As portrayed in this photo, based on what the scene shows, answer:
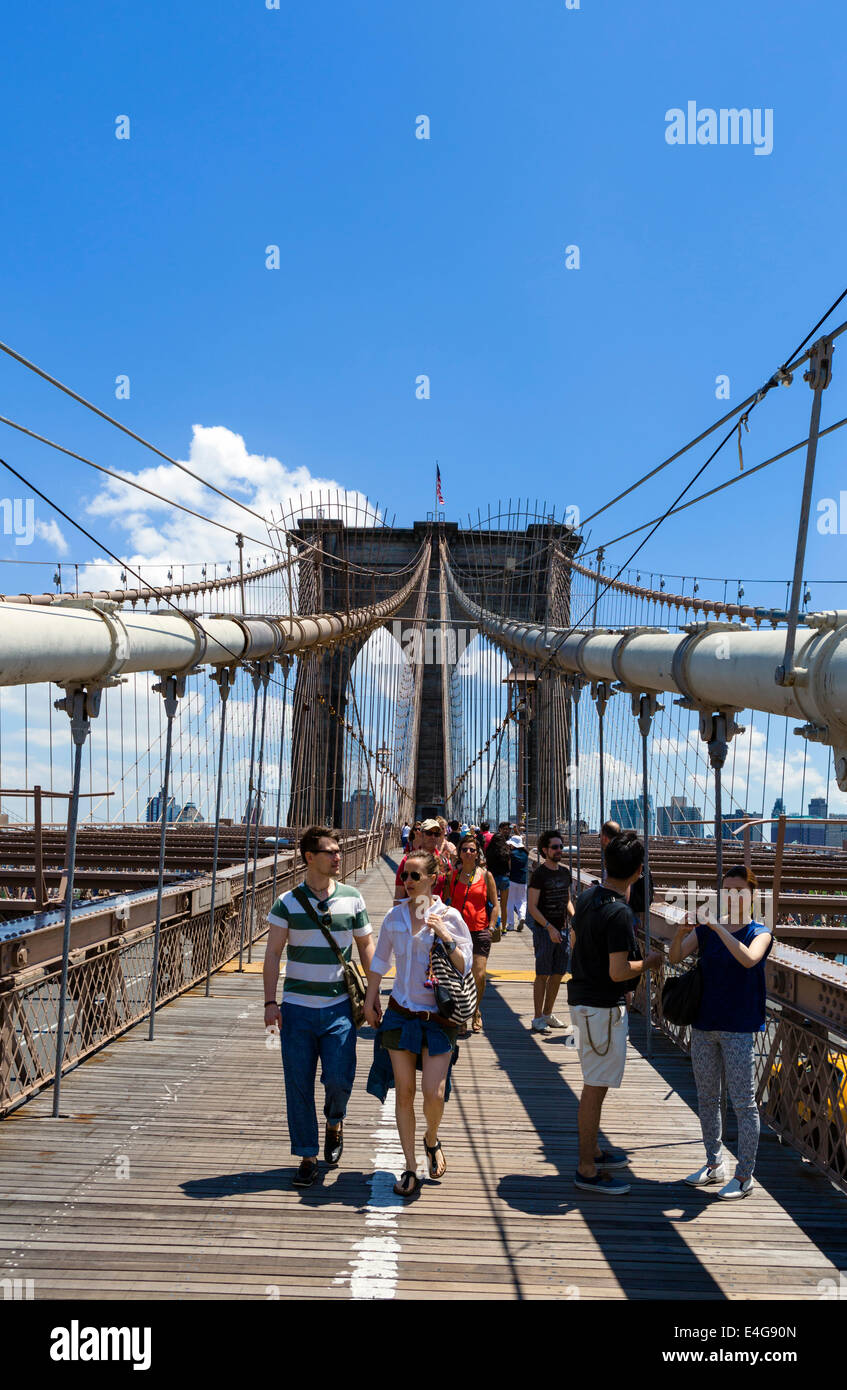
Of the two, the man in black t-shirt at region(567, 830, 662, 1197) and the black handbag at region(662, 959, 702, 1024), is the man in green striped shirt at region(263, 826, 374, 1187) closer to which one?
the man in black t-shirt at region(567, 830, 662, 1197)

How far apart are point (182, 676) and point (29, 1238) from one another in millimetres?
3676

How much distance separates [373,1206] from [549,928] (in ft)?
9.77

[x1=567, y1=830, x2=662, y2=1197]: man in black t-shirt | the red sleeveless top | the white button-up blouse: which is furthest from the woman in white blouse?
the red sleeveless top

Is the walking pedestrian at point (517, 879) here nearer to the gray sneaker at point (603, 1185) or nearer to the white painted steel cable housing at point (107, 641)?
the white painted steel cable housing at point (107, 641)

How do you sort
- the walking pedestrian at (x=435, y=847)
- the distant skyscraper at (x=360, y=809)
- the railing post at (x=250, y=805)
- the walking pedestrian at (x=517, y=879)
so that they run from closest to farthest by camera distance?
1. the walking pedestrian at (x=435, y=847)
2. the railing post at (x=250, y=805)
3. the walking pedestrian at (x=517, y=879)
4. the distant skyscraper at (x=360, y=809)

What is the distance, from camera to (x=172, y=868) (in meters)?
14.4

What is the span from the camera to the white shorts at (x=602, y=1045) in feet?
14.1

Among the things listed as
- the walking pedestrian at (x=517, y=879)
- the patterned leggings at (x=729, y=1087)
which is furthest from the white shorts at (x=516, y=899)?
the patterned leggings at (x=729, y=1087)

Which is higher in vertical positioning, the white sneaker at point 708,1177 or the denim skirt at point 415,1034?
the denim skirt at point 415,1034

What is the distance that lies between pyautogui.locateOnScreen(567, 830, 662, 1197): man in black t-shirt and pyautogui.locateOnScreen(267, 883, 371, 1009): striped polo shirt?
894mm

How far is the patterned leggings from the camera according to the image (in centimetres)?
416

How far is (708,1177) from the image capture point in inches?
169
